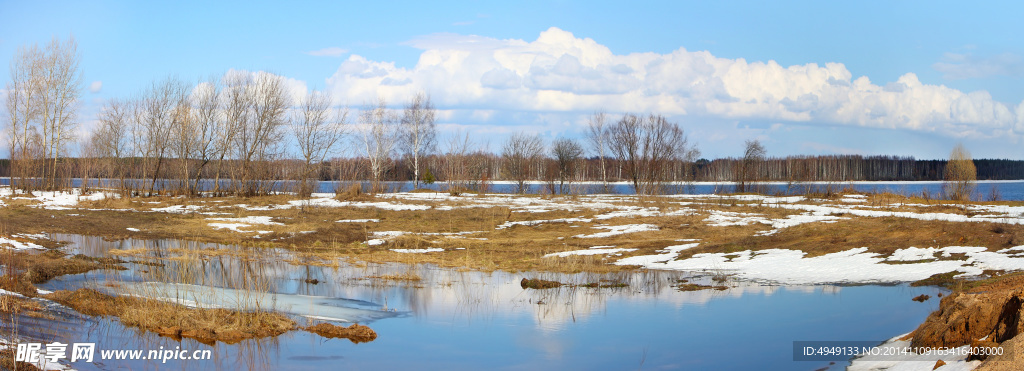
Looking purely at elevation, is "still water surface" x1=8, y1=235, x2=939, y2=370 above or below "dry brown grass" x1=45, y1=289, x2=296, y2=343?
below

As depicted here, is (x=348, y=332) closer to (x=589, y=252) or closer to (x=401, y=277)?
(x=401, y=277)

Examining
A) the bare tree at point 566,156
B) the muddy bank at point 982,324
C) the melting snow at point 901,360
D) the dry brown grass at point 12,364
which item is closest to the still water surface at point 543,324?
the melting snow at point 901,360

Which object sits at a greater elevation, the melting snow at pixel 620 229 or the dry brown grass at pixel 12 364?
the melting snow at pixel 620 229

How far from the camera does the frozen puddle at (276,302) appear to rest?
1063cm

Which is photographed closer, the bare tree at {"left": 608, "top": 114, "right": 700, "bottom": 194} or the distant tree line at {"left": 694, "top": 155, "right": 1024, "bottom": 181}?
the bare tree at {"left": 608, "top": 114, "right": 700, "bottom": 194}

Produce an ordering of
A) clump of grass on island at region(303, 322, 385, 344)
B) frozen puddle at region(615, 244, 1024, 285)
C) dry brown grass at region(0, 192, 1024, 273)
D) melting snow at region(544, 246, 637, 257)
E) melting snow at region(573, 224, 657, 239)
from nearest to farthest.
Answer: clump of grass on island at region(303, 322, 385, 344) → frozen puddle at region(615, 244, 1024, 285) → dry brown grass at region(0, 192, 1024, 273) → melting snow at region(544, 246, 637, 257) → melting snow at region(573, 224, 657, 239)

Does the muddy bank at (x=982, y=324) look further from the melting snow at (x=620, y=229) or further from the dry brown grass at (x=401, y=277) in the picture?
the melting snow at (x=620, y=229)

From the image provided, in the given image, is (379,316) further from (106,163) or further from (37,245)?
(106,163)

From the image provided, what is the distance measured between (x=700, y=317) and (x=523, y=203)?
26.4 m

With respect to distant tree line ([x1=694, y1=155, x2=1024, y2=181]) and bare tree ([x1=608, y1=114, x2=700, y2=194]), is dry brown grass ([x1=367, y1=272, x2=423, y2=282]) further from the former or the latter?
distant tree line ([x1=694, y1=155, x2=1024, y2=181])

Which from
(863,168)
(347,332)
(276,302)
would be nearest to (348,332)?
(347,332)

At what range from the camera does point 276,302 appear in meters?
11.7

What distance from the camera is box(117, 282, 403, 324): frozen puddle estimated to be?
1063cm

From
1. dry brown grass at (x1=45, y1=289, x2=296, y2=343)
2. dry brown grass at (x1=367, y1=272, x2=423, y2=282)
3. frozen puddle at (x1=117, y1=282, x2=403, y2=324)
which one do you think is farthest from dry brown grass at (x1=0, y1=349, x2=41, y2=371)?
dry brown grass at (x1=367, y1=272, x2=423, y2=282)
